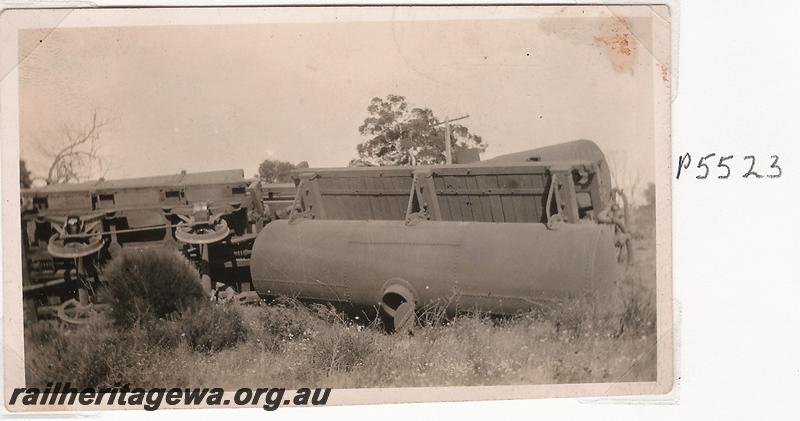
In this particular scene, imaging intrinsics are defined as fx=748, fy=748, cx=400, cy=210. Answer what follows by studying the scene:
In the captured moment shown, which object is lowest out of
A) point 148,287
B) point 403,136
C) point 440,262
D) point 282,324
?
point 282,324

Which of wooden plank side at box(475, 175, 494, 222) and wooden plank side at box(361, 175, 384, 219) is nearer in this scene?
wooden plank side at box(475, 175, 494, 222)

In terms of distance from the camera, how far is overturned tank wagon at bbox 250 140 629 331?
21.1 ft

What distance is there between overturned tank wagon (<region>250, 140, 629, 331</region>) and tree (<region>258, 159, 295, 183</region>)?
5.9 inches

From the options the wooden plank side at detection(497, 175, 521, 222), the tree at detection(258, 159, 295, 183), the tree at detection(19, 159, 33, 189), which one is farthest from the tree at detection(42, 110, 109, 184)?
the wooden plank side at detection(497, 175, 521, 222)

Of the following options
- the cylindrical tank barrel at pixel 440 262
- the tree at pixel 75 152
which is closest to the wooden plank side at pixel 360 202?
the cylindrical tank barrel at pixel 440 262

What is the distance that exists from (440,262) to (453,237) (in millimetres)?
262

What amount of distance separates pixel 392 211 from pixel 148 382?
113 inches

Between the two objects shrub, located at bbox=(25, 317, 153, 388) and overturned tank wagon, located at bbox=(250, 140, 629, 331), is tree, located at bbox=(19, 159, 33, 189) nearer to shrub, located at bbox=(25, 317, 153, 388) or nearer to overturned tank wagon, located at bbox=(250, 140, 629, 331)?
shrub, located at bbox=(25, 317, 153, 388)

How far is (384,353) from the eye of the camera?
6707 millimetres

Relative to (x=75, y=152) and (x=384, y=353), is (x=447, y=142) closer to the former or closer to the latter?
(x=384, y=353)

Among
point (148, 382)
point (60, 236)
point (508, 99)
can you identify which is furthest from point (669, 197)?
point (60, 236)

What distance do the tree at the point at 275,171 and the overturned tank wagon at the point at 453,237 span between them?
149 millimetres

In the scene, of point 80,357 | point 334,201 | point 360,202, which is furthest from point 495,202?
point 80,357

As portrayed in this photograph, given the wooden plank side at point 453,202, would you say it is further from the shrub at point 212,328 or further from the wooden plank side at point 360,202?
the shrub at point 212,328
